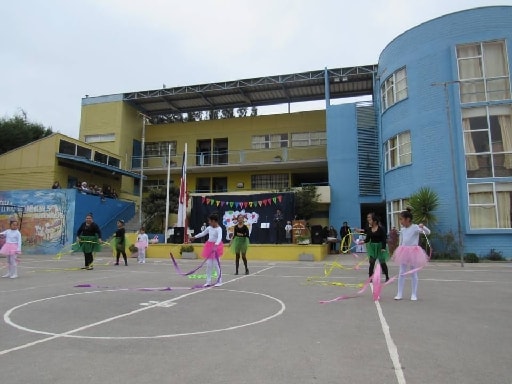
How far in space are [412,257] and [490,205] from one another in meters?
13.5

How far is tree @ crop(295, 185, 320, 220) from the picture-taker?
27.0 meters

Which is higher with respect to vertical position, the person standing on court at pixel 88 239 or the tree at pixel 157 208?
the tree at pixel 157 208

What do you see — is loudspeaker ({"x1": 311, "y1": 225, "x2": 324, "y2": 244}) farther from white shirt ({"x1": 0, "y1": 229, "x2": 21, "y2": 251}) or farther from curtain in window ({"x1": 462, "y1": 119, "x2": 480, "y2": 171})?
white shirt ({"x1": 0, "y1": 229, "x2": 21, "y2": 251})

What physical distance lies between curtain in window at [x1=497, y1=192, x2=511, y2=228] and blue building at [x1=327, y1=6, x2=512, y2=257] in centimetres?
4

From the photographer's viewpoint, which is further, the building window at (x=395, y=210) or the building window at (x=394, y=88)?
the building window at (x=394, y=88)

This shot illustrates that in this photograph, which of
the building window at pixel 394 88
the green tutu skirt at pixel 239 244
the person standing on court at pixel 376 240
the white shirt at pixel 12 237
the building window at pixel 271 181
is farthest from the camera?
the building window at pixel 271 181

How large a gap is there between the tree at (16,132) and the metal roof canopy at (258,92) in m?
9.12

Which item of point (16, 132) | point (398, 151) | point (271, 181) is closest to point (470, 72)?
point (398, 151)

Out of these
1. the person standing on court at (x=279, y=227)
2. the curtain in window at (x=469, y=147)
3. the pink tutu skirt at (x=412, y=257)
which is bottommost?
the pink tutu skirt at (x=412, y=257)

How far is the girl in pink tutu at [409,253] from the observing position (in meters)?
8.76

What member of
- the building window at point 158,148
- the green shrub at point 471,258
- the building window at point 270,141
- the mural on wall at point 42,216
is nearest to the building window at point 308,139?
the building window at point 270,141

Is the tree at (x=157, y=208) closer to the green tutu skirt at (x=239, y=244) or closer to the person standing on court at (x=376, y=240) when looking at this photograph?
the green tutu skirt at (x=239, y=244)

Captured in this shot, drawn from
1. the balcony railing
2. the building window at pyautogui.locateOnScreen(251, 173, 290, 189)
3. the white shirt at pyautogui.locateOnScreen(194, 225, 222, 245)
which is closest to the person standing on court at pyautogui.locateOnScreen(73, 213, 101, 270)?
the white shirt at pyautogui.locateOnScreen(194, 225, 222, 245)

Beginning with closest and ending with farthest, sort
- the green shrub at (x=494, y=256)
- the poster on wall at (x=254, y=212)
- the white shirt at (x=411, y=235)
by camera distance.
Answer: the white shirt at (x=411, y=235) < the green shrub at (x=494, y=256) < the poster on wall at (x=254, y=212)
